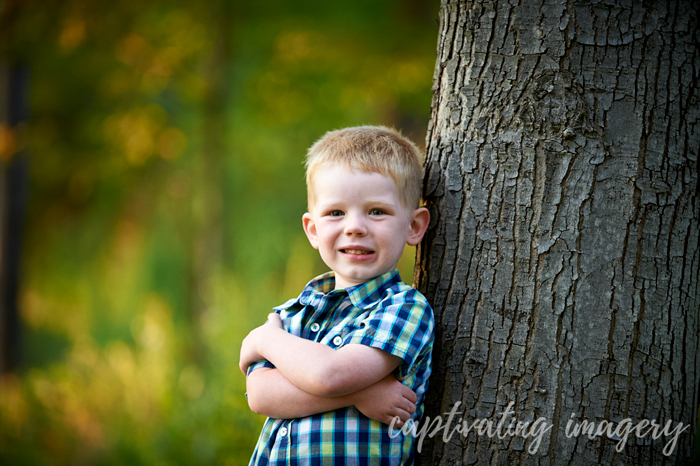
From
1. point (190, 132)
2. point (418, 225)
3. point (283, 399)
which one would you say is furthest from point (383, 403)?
point (190, 132)

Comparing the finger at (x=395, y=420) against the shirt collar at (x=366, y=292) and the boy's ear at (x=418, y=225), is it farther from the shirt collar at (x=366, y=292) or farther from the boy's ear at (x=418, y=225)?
the boy's ear at (x=418, y=225)

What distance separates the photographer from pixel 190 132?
6168 mm

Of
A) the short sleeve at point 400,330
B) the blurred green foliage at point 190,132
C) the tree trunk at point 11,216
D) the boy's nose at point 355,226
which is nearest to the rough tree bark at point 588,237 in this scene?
the short sleeve at point 400,330

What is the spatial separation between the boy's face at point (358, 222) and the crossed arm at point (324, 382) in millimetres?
297

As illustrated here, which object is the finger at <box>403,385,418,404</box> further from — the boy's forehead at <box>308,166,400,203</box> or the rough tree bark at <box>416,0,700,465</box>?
the boy's forehead at <box>308,166,400,203</box>

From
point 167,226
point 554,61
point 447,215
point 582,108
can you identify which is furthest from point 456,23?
point 167,226

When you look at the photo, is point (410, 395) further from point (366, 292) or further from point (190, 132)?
point (190, 132)

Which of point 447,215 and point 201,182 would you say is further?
point 201,182

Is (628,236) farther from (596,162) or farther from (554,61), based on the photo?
(554,61)

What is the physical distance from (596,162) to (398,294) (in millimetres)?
737

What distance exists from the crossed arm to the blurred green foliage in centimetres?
205

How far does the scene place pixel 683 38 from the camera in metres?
1.63

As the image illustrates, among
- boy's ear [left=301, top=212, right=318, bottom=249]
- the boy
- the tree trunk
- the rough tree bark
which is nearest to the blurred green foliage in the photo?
the tree trunk

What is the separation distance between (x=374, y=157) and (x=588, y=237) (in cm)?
72
